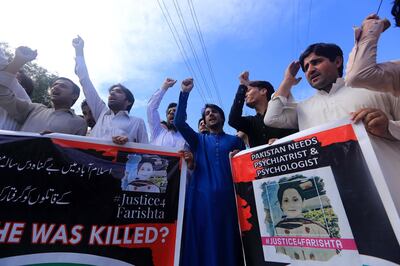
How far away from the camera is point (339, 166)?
1.44 meters

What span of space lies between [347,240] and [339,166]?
0.44 metres

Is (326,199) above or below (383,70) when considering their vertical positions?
below

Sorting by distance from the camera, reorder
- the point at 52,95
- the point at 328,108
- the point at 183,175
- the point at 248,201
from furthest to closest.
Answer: the point at 52,95
the point at 183,175
the point at 248,201
the point at 328,108

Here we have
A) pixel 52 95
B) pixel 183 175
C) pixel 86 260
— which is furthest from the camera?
pixel 52 95

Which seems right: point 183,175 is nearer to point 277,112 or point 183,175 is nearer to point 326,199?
point 277,112

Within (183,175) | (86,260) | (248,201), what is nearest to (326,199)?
(248,201)

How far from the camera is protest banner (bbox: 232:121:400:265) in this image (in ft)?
4.08

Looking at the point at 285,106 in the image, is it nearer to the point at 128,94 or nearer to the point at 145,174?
the point at 145,174

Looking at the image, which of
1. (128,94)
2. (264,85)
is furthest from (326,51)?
(128,94)

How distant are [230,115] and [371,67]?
4.55 feet

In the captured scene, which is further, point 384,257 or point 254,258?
point 254,258

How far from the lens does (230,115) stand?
251 centimetres

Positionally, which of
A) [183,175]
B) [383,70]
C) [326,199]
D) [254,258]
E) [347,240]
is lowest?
[254,258]

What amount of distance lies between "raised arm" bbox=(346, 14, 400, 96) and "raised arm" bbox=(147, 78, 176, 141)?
2287 mm
